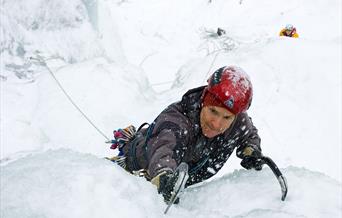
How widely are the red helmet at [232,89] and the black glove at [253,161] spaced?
0.33 metres

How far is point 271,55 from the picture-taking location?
6.10 meters

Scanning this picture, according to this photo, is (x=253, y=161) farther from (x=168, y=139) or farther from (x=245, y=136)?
(x=168, y=139)

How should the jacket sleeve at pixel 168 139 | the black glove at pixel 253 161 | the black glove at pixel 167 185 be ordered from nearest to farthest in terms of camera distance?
the black glove at pixel 167 185, the jacket sleeve at pixel 168 139, the black glove at pixel 253 161

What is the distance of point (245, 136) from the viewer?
2.23 metres

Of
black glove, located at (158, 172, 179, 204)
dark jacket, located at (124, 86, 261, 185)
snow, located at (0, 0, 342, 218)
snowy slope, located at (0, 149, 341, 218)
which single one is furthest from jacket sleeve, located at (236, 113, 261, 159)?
black glove, located at (158, 172, 179, 204)

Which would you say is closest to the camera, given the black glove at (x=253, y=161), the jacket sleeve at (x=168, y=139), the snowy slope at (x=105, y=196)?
the snowy slope at (x=105, y=196)

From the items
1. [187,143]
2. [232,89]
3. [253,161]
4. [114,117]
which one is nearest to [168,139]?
[187,143]

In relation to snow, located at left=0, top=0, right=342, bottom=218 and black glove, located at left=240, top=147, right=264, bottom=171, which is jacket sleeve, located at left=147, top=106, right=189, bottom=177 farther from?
black glove, located at left=240, top=147, right=264, bottom=171

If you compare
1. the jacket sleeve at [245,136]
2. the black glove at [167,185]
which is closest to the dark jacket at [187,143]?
the jacket sleeve at [245,136]

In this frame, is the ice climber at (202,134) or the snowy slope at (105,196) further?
the ice climber at (202,134)

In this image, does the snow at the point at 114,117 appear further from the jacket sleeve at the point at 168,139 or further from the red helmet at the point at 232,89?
the red helmet at the point at 232,89

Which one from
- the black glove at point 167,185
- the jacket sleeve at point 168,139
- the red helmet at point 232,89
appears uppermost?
the red helmet at point 232,89

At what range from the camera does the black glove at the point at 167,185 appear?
4.62 feet

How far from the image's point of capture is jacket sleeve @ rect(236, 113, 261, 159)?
221 centimetres
